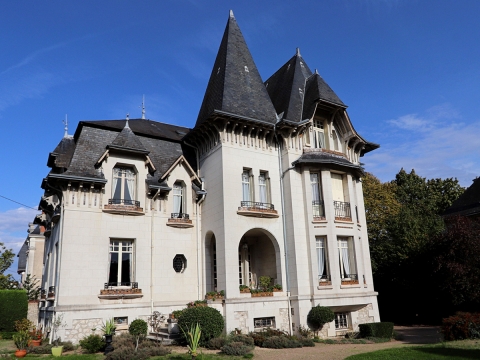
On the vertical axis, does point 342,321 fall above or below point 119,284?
below

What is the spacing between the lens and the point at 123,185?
66.1 feet

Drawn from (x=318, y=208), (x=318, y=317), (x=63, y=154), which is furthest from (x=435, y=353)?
(x=63, y=154)

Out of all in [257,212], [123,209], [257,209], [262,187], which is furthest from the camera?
[262,187]

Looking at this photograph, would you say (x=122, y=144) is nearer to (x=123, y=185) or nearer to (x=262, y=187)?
(x=123, y=185)

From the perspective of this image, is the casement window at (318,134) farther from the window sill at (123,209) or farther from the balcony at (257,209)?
the window sill at (123,209)

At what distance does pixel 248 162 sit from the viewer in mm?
20922

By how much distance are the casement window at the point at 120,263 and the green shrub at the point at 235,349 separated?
258 inches

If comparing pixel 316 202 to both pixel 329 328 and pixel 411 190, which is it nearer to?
pixel 329 328

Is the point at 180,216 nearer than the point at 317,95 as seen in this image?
Yes

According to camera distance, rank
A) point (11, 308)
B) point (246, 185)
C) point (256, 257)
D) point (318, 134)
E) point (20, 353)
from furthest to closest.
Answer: point (11, 308)
point (318, 134)
point (256, 257)
point (246, 185)
point (20, 353)

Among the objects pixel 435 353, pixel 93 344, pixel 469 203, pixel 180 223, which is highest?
pixel 469 203

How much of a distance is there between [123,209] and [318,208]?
32.6 feet

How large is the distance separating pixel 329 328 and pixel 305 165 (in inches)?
323

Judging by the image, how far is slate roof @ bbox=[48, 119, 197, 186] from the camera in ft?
63.7
